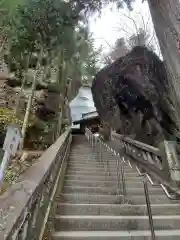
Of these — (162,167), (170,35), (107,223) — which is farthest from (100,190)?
(170,35)

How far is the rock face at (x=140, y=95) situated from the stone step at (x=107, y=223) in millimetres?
5376

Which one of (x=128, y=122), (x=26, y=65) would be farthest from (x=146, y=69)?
(x=26, y=65)

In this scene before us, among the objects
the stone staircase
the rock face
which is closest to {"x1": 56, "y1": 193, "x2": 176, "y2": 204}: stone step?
the stone staircase

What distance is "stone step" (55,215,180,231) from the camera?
13.1 feet

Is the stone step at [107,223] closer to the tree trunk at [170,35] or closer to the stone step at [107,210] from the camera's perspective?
the stone step at [107,210]

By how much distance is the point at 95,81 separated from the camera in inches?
528

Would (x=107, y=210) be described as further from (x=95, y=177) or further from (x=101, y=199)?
(x=95, y=177)

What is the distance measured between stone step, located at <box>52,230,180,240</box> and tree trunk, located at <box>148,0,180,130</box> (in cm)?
174

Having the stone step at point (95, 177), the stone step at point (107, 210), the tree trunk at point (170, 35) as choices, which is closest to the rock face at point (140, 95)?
the stone step at point (95, 177)

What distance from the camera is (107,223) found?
405cm

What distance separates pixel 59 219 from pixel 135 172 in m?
4.41

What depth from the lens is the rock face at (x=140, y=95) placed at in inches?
370

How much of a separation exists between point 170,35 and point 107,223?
310 cm

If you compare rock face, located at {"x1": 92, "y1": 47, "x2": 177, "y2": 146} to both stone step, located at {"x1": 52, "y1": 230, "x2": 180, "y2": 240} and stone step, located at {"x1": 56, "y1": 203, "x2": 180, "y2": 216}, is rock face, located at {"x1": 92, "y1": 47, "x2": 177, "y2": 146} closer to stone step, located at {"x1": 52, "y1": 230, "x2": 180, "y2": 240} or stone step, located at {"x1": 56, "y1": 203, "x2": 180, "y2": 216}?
stone step, located at {"x1": 56, "y1": 203, "x2": 180, "y2": 216}
